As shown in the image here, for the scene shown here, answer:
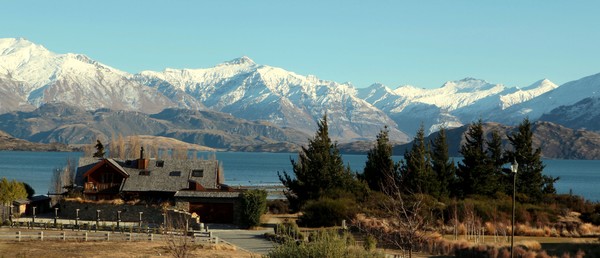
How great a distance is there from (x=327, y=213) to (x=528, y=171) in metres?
23.2

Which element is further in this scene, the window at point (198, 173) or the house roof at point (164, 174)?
the window at point (198, 173)

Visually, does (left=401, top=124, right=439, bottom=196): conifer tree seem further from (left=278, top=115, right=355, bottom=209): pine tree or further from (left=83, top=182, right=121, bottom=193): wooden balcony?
(left=83, top=182, right=121, bottom=193): wooden balcony

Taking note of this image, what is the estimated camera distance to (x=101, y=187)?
252ft

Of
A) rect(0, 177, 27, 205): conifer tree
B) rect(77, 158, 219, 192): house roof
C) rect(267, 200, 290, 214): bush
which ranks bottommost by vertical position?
rect(267, 200, 290, 214): bush

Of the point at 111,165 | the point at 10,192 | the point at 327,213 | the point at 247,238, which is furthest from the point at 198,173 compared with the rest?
the point at 247,238

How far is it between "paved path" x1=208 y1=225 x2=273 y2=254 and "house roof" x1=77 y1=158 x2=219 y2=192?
29.5 feet

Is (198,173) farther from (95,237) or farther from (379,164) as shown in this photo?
(95,237)

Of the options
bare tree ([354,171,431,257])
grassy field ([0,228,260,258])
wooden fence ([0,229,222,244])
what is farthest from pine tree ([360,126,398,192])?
grassy field ([0,228,260,258])

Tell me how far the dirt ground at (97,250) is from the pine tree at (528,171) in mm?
35602

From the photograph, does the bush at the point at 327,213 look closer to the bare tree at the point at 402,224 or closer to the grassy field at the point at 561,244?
the bare tree at the point at 402,224

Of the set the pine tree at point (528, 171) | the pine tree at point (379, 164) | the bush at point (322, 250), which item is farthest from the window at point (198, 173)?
the bush at point (322, 250)

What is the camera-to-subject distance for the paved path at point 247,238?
53.8m

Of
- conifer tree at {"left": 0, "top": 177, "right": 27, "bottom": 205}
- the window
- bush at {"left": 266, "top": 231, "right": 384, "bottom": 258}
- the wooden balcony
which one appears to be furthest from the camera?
the window

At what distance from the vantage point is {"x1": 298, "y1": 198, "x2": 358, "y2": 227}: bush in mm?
67062
